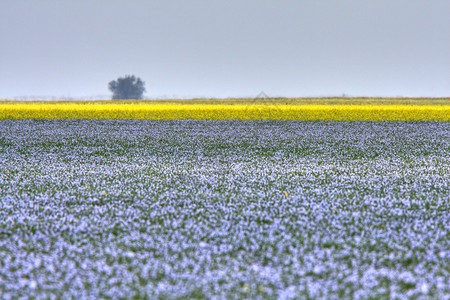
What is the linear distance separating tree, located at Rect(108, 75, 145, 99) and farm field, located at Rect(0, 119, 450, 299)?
159593mm

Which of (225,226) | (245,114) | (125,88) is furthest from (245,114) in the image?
(125,88)

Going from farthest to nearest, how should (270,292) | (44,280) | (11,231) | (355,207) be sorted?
(355,207), (11,231), (44,280), (270,292)

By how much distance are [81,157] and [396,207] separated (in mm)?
13926

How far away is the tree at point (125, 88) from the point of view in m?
178

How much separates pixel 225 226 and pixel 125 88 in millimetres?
173589

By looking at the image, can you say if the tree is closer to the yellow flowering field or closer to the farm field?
the yellow flowering field

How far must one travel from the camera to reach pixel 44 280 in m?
7.07

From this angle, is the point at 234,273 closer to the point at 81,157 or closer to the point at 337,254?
the point at 337,254

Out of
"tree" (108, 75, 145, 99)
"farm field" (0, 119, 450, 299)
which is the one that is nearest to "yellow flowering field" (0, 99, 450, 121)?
"farm field" (0, 119, 450, 299)

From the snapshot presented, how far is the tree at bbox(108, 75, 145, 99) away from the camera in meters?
178

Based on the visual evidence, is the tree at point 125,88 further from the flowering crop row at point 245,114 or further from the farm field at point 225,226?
the farm field at point 225,226

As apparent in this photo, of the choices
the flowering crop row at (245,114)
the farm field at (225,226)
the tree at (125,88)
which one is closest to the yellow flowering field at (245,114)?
the flowering crop row at (245,114)

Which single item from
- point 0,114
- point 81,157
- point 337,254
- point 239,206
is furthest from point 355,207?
point 0,114

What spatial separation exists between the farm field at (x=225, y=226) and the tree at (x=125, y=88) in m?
160
